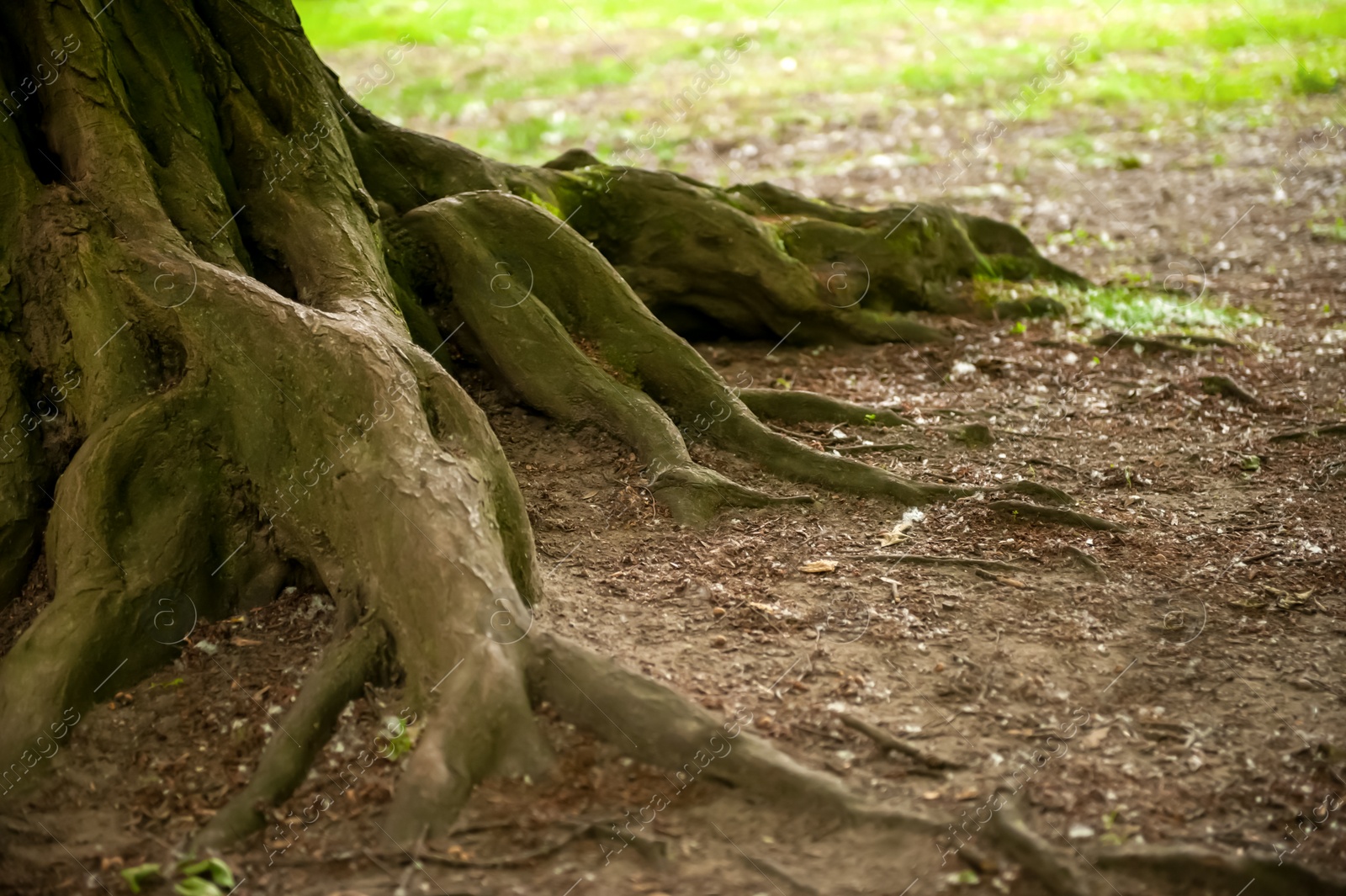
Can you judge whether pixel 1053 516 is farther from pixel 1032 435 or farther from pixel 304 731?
pixel 304 731

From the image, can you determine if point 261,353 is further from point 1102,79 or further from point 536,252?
point 1102,79

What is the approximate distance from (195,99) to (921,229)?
5170 millimetres

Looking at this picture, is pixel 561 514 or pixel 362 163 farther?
pixel 362 163

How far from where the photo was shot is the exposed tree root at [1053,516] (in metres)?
5.09

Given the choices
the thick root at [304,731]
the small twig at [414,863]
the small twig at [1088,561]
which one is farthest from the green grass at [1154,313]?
the small twig at [414,863]

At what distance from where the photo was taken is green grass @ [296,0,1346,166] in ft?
48.0

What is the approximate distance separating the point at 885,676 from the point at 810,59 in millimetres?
16336

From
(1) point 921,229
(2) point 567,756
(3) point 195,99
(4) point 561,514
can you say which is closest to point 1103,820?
(2) point 567,756

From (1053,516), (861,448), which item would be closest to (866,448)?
(861,448)

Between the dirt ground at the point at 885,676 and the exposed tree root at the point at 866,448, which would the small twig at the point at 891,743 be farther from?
the exposed tree root at the point at 866,448

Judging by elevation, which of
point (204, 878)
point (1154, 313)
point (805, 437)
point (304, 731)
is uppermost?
point (304, 731)

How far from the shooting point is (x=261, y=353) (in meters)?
4.36

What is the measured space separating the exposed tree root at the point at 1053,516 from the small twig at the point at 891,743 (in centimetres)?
187

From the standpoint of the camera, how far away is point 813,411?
20.2 ft
